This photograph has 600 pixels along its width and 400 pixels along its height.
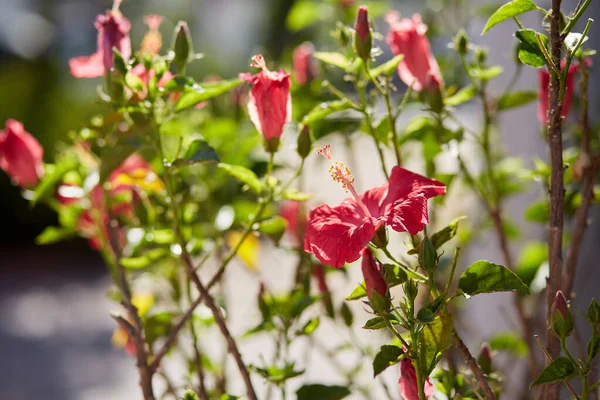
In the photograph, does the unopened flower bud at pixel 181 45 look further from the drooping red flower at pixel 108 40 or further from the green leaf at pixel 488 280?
the green leaf at pixel 488 280

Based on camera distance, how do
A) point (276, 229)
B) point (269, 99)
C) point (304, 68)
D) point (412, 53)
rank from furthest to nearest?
point (304, 68)
point (276, 229)
point (412, 53)
point (269, 99)

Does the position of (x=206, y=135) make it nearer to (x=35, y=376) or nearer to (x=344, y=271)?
(x=344, y=271)

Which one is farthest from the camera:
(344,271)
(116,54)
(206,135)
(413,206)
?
(206,135)

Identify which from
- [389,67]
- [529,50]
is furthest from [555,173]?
[389,67]

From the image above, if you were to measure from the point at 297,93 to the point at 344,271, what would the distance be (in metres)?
0.21

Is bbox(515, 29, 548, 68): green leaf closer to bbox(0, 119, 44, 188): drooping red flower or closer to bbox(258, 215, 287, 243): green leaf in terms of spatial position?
bbox(258, 215, 287, 243): green leaf

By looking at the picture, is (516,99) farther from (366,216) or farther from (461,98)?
(366,216)

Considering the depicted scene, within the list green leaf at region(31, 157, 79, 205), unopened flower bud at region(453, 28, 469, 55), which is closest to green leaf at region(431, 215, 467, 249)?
unopened flower bud at region(453, 28, 469, 55)

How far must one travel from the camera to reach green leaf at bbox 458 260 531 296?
1.57 ft

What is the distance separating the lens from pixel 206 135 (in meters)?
0.93

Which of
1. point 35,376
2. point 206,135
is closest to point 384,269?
point 206,135

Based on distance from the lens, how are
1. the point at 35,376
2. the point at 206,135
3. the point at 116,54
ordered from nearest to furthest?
the point at 116,54
the point at 206,135
the point at 35,376

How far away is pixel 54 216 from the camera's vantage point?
4770 mm

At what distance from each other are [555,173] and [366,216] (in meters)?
0.13
